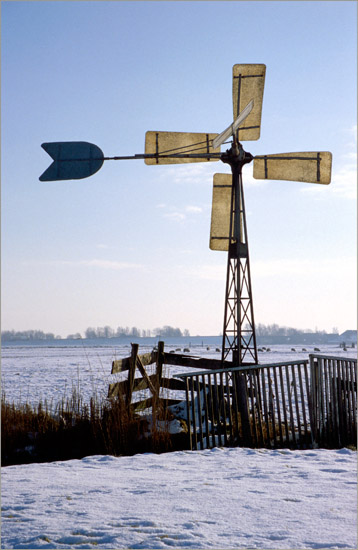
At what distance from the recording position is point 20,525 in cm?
414

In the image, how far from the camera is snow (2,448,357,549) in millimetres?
3768

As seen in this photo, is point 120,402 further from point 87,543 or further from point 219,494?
point 87,543

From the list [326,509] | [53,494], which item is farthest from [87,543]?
[326,509]

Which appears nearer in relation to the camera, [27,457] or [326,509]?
[326,509]

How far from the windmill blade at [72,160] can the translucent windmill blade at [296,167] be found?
11.9 feet

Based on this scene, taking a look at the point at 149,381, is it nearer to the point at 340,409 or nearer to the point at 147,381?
the point at 147,381

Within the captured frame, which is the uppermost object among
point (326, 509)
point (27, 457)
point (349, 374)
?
point (349, 374)

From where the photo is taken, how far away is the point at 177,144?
1176 centimetres

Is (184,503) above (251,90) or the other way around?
the other way around

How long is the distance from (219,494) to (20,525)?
1874 mm

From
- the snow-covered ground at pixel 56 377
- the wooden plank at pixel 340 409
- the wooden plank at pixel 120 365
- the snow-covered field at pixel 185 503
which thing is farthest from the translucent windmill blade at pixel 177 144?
the snow-covered field at pixel 185 503

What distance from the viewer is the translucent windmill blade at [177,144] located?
11.7m

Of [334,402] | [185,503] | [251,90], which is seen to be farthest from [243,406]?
[251,90]

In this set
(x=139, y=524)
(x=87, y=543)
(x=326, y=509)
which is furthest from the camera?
(x=326, y=509)
